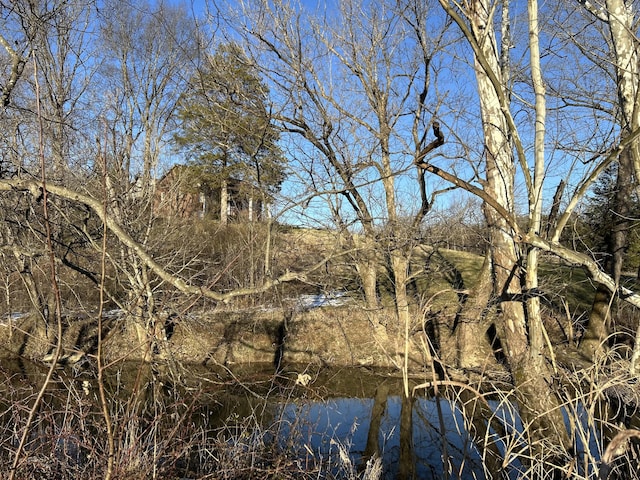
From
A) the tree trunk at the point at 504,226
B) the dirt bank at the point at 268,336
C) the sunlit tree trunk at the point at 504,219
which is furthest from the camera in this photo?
the dirt bank at the point at 268,336

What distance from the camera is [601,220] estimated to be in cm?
1007

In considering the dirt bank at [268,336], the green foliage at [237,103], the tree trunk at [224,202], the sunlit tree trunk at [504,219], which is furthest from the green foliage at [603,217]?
the tree trunk at [224,202]

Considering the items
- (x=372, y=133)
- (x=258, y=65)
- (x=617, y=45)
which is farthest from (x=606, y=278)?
(x=258, y=65)

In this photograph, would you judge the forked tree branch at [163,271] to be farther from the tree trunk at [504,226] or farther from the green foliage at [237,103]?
the green foliage at [237,103]

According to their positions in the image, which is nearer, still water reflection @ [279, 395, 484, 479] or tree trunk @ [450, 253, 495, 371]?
still water reflection @ [279, 395, 484, 479]

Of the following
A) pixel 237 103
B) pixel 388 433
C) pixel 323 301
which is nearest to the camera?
pixel 388 433

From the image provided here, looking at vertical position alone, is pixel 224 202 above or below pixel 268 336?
above

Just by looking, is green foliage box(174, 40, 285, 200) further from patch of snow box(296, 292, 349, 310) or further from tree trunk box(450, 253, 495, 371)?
tree trunk box(450, 253, 495, 371)

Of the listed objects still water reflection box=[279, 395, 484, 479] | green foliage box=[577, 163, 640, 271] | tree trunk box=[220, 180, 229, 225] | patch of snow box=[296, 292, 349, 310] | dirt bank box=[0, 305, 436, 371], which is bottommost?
still water reflection box=[279, 395, 484, 479]

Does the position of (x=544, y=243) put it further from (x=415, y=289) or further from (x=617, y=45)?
(x=415, y=289)

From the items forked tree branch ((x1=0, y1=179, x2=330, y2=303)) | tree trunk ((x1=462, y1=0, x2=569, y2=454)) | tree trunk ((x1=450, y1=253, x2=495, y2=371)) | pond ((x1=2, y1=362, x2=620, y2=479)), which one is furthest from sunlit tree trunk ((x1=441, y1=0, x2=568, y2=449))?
tree trunk ((x1=450, y1=253, x2=495, y2=371))

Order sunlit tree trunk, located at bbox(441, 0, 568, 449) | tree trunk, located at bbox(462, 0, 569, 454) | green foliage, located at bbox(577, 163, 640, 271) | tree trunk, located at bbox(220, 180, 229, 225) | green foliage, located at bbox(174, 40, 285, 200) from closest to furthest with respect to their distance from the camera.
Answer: sunlit tree trunk, located at bbox(441, 0, 568, 449) < tree trunk, located at bbox(462, 0, 569, 454) < green foliage, located at bbox(577, 163, 640, 271) < green foliage, located at bbox(174, 40, 285, 200) < tree trunk, located at bbox(220, 180, 229, 225)

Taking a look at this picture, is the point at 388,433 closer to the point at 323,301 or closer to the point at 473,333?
the point at 473,333

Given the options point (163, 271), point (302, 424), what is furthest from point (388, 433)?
point (163, 271)
